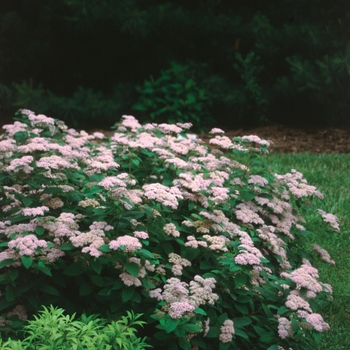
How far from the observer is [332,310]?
12.9ft

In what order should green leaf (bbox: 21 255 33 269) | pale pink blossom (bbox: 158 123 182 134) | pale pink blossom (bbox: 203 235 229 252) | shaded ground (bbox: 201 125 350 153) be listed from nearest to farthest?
green leaf (bbox: 21 255 33 269), pale pink blossom (bbox: 203 235 229 252), pale pink blossom (bbox: 158 123 182 134), shaded ground (bbox: 201 125 350 153)

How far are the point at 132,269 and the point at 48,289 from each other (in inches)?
17.3

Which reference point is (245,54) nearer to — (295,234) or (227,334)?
(295,234)

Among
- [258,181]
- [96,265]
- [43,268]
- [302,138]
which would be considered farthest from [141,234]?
[302,138]

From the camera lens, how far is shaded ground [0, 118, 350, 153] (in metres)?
8.31

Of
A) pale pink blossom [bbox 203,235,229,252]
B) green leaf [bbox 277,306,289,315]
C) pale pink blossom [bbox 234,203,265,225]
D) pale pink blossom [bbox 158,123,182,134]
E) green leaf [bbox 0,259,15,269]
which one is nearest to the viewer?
green leaf [bbox 0,259,15,269]

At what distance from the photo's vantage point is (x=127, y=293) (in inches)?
110

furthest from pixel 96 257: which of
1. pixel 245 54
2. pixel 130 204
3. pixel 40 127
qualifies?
pixel 245 54

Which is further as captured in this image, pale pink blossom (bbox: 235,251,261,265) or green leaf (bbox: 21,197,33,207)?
green leaf (bbox: 21,197,33,207)

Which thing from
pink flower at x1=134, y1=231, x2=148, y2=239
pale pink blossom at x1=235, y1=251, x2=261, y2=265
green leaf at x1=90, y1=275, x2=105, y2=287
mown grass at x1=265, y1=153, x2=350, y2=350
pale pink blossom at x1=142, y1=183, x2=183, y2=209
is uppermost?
pale pink blossom at x1=142, y1=183, x2=183, y2=209

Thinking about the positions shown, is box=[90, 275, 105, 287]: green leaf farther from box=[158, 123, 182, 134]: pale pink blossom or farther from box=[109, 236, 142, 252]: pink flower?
box=[158, 123, 182, 134]: pale pink blossom

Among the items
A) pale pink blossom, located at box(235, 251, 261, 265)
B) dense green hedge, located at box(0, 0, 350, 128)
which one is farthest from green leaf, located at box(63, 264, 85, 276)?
dense green hedge, located at box(0, 0, 350, 128)

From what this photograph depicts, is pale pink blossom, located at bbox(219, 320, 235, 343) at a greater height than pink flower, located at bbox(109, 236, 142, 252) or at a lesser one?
lesser

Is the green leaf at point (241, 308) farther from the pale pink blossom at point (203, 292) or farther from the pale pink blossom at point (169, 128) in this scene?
the pale pink blossom at point (169, 128)
